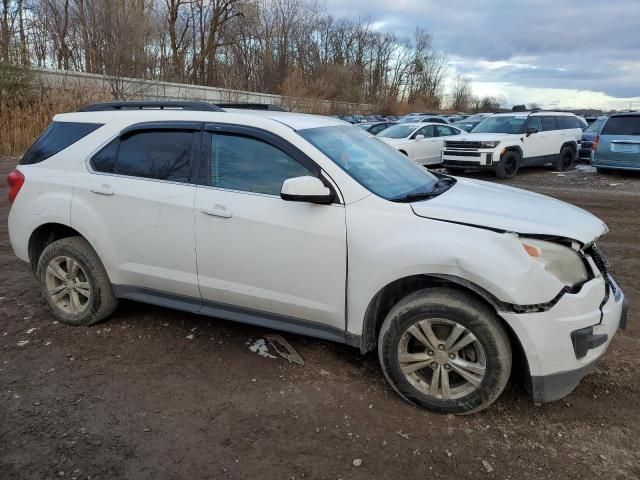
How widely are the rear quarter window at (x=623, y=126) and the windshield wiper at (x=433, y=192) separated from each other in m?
12.0

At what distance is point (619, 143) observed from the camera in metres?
13.8

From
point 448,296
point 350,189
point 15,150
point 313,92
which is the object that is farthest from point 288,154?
point 313,92


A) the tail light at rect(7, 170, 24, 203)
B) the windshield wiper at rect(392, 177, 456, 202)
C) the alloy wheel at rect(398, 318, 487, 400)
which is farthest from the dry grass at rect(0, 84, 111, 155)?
the alloy wheel at rect(398, 318, 487, 400)

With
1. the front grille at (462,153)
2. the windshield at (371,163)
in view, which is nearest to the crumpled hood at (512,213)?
the windshield at (371,163)

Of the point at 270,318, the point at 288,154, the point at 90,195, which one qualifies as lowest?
the point at 270,318

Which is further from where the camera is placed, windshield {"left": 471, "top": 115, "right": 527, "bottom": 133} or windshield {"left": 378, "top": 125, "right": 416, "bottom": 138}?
windshield {"left": 378, "top": 125, "right": 416, "bottom": 138}

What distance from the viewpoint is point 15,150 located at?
1884 cm

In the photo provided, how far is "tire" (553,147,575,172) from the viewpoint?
16.1 meters

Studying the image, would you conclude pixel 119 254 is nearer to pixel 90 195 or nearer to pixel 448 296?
pixel 90 195

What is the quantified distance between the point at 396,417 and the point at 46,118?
2114cm

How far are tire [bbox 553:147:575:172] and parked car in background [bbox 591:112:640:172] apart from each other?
5.43 feet

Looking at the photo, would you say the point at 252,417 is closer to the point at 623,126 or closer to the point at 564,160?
the point at 623,126

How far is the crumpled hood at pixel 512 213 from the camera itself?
2947 mm

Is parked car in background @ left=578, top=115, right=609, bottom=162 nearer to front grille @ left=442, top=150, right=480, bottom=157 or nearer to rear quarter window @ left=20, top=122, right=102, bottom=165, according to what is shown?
front grille @ left=442, top=150, right=480, bottom=157
